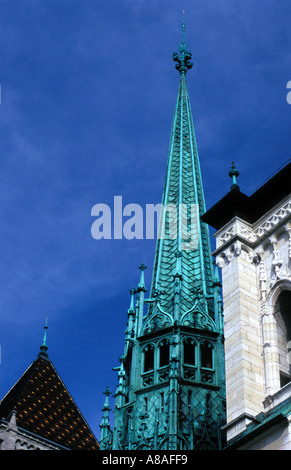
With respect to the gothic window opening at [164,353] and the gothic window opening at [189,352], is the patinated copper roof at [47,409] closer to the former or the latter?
the gothic window opening at [164,353]

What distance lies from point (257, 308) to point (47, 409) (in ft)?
62.0

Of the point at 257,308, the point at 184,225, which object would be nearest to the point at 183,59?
the point at 184,225

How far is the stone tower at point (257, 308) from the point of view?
16828 mm

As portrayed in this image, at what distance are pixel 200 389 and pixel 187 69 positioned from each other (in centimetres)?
2631

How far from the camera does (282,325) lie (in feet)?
60.9

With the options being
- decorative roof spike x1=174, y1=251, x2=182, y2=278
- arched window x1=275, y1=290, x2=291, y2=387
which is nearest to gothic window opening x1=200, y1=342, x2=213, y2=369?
decorative roof spike x1=174, y1=251, x2=182, y2=278

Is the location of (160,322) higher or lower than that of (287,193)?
higher

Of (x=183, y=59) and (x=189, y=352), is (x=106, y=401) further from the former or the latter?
(x=183, y=59)

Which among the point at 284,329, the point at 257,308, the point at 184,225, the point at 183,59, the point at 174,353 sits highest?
the point at 183,59

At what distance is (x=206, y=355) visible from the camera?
100.0 feet

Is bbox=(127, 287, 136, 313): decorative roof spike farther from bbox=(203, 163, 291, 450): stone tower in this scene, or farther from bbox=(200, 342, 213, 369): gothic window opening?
bbox=(203, 163, 291, 450): stone tower

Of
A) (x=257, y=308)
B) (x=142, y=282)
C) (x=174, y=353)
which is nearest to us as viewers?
(x=257, y=308)
